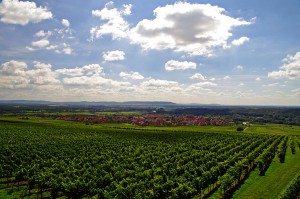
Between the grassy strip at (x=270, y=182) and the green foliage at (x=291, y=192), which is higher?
the green foliage at (x=291, y=192)

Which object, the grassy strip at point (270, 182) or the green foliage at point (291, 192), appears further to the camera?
the grassy strip at point (270, 182)

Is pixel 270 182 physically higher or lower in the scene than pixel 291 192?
lower

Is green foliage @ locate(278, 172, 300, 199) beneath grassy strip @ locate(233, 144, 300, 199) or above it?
above

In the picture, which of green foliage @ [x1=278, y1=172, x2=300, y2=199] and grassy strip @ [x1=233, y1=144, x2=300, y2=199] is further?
grassy strip @ [x1=233, y1=144, x2=300, y2=199]

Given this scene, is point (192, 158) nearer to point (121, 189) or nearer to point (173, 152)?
point (173, 152)

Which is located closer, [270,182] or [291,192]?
[291,192]

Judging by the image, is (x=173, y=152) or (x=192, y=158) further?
(x=173, y=152)

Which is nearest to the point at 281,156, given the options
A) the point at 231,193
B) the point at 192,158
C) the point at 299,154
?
the point at 299,154

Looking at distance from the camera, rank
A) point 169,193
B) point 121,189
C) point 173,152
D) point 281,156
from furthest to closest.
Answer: point 173,152 < point 281,156 < point 169,193 < point 121,189
